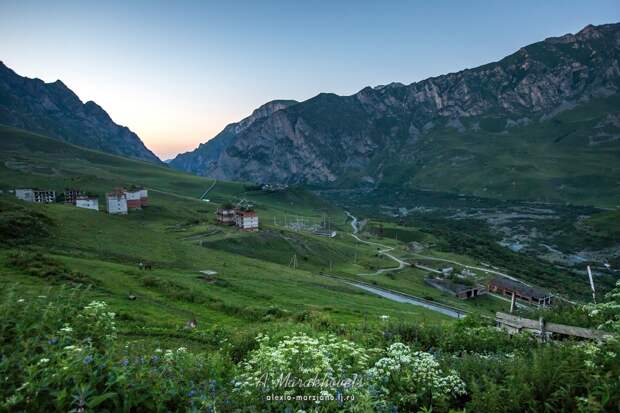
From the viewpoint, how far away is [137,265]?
159ft

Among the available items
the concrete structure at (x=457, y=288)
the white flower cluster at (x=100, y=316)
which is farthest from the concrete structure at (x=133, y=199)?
the white flower cluster at (x=100, y=316)

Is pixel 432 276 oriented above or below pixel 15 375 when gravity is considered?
below

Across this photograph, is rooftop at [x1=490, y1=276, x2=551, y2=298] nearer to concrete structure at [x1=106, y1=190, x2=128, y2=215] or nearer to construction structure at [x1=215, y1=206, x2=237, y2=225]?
construction structure at [x1=215, y1=206, x2=237, y2=225]

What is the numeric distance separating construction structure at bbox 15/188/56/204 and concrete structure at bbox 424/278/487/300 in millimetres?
103643

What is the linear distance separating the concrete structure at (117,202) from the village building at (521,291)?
92.6 meters

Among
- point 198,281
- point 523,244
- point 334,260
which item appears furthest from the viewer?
point 523,244

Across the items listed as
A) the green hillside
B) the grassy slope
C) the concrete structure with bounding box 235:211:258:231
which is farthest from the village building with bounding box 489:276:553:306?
the concrete structure with bounding box 235:211:258:231

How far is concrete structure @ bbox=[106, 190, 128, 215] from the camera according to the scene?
93.3 meters

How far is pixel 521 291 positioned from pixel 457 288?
15.6 meters

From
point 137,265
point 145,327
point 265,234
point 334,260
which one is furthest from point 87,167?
point 145,327

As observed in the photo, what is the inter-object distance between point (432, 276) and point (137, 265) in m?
69.7

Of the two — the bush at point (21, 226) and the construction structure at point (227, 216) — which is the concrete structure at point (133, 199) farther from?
the bush at point (21, 226)

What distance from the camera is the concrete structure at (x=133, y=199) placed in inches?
4050

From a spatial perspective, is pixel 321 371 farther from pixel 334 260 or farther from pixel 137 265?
pixel 334 260
